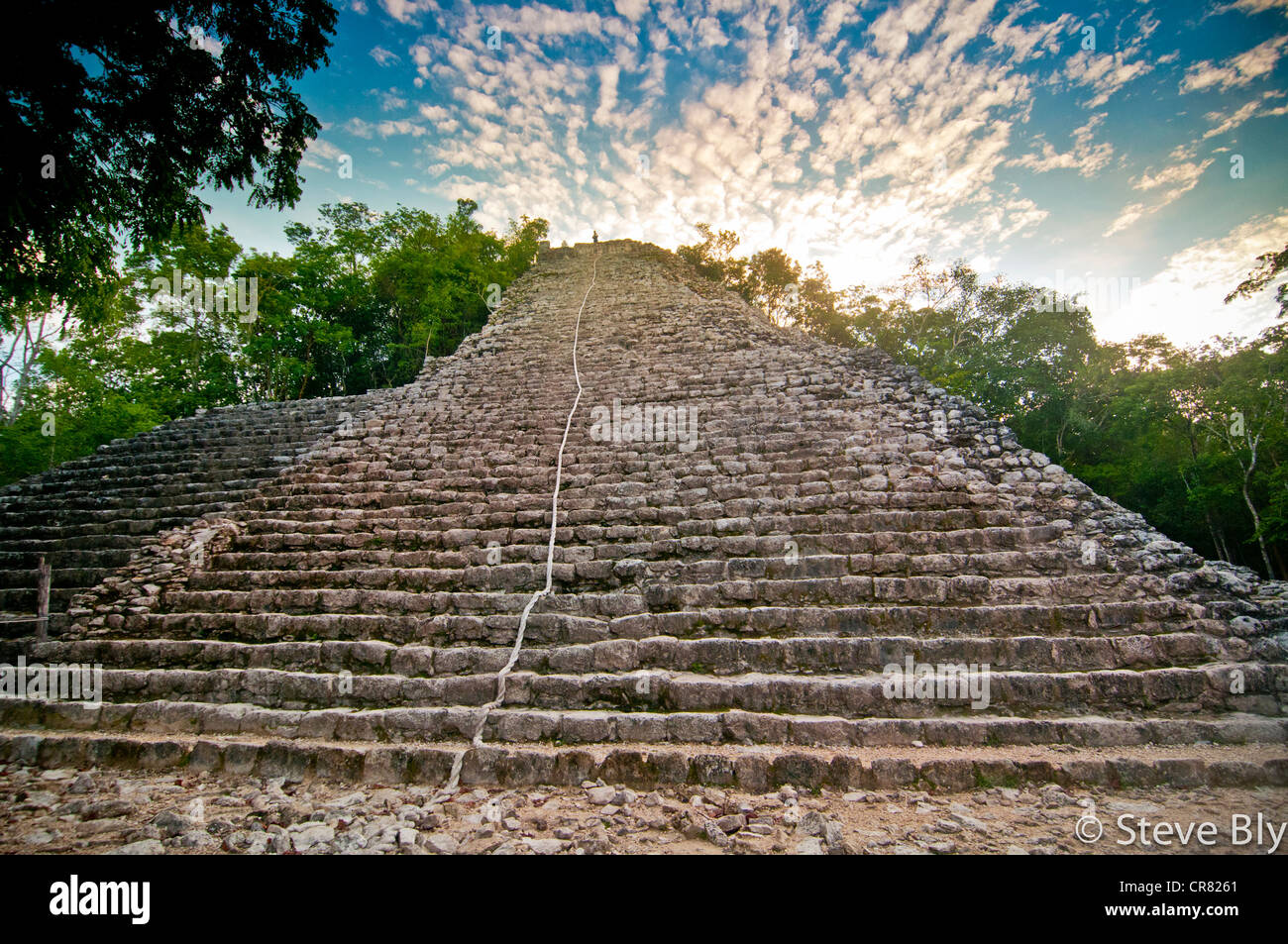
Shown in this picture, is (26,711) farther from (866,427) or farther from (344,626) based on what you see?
(866,427)

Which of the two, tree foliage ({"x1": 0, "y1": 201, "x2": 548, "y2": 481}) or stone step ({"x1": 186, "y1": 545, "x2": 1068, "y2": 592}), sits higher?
tree foliage ({"x1": 0, "y1": 201, "x2": 548, "y2": 481})

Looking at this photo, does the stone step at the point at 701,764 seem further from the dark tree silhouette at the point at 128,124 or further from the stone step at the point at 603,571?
the dark tree silhouette at the point at 128,124

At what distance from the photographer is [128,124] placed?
3.77 m

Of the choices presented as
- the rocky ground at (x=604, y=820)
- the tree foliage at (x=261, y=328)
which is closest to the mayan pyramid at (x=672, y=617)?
the rocky ground at (x=604, y=820)

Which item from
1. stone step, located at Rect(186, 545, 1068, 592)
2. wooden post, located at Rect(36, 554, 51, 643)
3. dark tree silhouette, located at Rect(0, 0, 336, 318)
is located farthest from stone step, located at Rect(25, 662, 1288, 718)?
dark tree silhouette, located at Rect(0, 0, 336, 318)

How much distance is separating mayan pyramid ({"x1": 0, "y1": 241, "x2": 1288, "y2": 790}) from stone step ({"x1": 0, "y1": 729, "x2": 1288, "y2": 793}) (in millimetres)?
15

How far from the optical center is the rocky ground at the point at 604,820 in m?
1.94

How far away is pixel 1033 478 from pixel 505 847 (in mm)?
4759

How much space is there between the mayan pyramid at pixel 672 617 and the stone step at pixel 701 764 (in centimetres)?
1

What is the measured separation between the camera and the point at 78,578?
4797 mm

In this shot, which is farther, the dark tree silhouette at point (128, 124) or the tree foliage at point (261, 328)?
the tree foliage at point (261, 328)

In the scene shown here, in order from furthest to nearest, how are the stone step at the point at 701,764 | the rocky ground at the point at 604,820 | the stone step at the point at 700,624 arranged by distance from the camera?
1. the stone step at the point at 700,624
2. the stone step at the point at 701,764
3. the rocky ground at the point at 604,820

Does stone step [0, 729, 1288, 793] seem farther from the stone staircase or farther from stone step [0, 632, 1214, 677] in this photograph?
the stone staircase

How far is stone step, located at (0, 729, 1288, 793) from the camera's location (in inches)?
87.0
